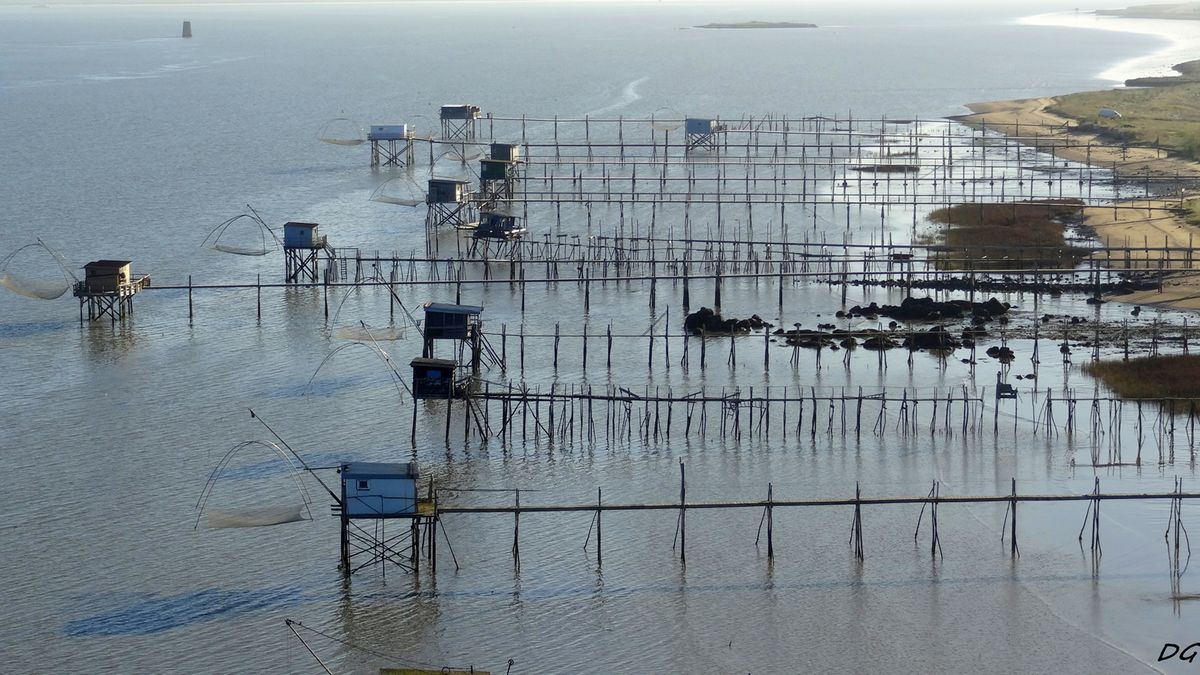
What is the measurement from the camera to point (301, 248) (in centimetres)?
4647

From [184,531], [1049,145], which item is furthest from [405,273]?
[1049,145]

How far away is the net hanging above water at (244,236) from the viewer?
5444 cm

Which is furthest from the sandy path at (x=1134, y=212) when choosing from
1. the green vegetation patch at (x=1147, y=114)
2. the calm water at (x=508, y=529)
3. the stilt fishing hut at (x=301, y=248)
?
the stilt fishing hut at (x=301, y=248)

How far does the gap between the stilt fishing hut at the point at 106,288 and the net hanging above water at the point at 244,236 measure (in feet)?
31.4

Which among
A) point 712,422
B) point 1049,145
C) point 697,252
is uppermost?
point 1049,145

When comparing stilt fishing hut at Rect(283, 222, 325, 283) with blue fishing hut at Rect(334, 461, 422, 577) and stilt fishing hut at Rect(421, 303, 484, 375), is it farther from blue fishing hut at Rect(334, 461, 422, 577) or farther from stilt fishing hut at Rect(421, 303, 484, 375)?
blue fishing hut at Rect(334, 461, 422, 577)

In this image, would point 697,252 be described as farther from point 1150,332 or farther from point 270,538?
point 270,538

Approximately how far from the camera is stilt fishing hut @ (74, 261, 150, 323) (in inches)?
1666

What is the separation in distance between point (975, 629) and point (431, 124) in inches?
3221

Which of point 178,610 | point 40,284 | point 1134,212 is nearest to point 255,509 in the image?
point 178,610

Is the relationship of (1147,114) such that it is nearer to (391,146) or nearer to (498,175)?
(391,146)

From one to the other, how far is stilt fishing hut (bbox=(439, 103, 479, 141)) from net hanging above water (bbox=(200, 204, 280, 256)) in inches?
808

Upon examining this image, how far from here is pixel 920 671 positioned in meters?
23.1

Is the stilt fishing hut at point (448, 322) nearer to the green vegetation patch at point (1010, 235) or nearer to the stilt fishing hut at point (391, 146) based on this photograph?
Answer: the green vegetation patch at point (1010, 235)
